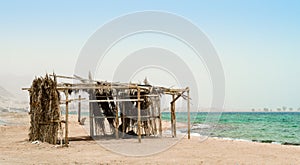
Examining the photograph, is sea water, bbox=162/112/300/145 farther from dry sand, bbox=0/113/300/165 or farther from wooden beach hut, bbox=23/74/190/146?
dry sand, bbox=0/113/300/165

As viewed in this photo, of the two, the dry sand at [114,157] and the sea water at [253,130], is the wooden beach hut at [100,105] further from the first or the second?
the sea water at [253,130]

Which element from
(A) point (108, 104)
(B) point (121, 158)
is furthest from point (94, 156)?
(A) point (108, 104)

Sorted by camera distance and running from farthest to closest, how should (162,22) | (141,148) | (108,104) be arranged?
(162,22), (108,104), (141,148)

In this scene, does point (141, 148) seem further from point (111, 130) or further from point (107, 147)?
point (111, 130)

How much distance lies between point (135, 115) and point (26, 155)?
7.51 metres

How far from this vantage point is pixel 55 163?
445 inches

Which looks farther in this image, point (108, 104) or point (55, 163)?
point (108, 104)

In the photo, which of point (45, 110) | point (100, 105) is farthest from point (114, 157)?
point (100, 105)

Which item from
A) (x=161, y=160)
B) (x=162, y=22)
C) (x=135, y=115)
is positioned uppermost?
(x=162, y=22)

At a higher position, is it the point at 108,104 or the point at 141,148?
the point at 108,104

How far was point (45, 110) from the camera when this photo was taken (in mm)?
16656

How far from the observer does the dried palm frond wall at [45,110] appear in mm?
16188

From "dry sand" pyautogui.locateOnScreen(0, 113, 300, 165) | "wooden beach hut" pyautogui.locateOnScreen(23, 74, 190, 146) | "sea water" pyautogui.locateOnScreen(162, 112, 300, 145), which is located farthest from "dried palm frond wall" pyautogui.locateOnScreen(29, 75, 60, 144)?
"sea water" pyautogui.locateOnScreen(162, 112, 300, 145)

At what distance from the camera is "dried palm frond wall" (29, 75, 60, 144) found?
53.1 ft
